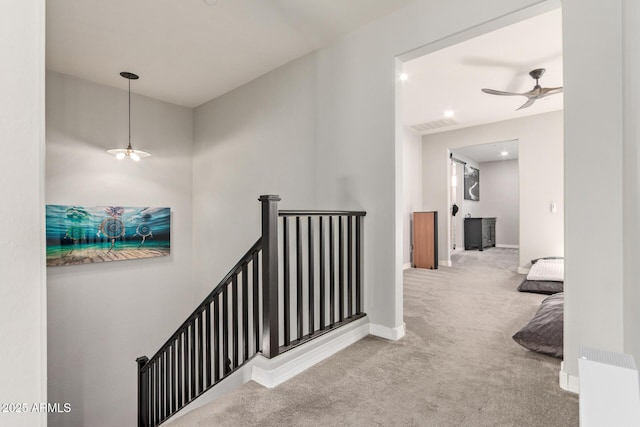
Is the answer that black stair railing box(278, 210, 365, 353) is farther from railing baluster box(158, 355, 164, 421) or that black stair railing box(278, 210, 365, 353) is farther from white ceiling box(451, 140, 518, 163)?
white ceiling box(451, 140, 518, 163)

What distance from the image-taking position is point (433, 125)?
5.59m

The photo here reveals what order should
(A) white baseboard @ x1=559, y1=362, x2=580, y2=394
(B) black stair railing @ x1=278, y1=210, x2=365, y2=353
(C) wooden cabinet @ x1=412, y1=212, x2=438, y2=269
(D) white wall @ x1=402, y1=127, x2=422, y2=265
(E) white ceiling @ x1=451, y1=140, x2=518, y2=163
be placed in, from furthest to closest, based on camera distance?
(E) white ceiling @ x1=451, y1=140, x2=518, y2=163 → (D) white wall @ x1=402, y1=127, x2=422, y2=265 → (C) wooden cabinet @ x1=412, y1=212, x2=438, y2=269 → (B) black stair railing @ x1=278, y1=210, x2=365, y2=353 → (A) white baseboard @ x1=559, y1=362, x2=580, y2=394

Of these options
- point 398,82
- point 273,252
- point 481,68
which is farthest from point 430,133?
point 273,252

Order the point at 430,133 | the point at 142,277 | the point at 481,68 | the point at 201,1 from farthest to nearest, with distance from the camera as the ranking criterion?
the point at 430,133
the point at 142,277
the point at 481,68
the point at 201,1

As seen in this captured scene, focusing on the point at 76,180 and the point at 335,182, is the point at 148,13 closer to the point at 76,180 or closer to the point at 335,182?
the point at 335,182

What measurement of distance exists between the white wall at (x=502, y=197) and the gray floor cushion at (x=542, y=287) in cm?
602

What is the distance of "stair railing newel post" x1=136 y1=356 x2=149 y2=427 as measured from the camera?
3.18 metres

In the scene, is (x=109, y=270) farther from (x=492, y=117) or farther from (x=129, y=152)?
(x=492, y=117)

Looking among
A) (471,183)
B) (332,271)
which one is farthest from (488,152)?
(332,271)

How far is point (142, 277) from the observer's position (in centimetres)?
427

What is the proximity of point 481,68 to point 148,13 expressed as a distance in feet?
11.0

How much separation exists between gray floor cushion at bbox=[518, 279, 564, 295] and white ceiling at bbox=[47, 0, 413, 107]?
3.41 metres
